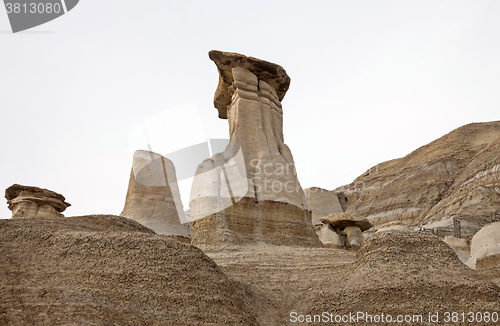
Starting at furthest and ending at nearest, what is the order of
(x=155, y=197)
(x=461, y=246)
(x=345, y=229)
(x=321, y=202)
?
(x=321, y=202), (x=345, y=229), (x=461, y=246), (x=155, y=197)

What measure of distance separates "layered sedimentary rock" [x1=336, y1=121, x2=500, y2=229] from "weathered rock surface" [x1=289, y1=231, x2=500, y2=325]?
80.2 feet

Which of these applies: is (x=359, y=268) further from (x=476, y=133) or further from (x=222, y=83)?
(x=476, y=133)

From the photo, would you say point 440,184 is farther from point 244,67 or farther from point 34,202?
point 34,202

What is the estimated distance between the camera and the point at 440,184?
4350 cm

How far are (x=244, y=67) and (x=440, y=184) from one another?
3446 centimetres

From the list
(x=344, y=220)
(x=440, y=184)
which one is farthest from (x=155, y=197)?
(x=440, y=184)

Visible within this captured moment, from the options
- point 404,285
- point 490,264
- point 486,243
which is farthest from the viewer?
point 486,243

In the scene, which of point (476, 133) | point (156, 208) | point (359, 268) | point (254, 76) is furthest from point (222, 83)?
point (476, 133)

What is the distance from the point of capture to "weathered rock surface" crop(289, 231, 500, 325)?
6.48m

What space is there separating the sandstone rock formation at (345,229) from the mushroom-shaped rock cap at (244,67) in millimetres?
7091

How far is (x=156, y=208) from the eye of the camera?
56.1 ft

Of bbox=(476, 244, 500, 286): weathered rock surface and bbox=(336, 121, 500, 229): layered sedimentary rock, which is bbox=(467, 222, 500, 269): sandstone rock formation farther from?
bbox=(336, 121, 500, 229): layered sedimentary rock

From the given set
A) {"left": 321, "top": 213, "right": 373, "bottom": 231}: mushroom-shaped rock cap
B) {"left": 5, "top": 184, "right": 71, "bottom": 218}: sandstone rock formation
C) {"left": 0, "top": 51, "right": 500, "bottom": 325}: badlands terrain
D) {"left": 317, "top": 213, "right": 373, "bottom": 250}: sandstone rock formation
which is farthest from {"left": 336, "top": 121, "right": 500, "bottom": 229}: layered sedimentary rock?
{"left": 5, "top": 184, "right": 71, "bottom": 218}: sandstone rock formation

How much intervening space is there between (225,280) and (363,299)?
2.19m
